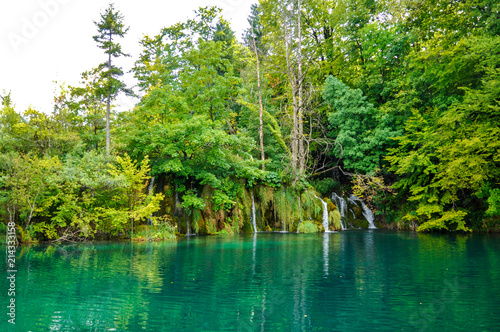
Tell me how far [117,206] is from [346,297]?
13.7 metres

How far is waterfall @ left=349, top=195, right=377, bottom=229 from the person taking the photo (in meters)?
25.8

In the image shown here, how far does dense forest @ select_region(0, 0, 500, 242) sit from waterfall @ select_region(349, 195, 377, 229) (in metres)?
0.47

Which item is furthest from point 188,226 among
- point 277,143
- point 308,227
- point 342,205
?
point 342,205

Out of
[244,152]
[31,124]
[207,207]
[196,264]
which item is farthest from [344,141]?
[31,124]

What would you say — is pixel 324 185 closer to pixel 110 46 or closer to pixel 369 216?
pixel 369 216

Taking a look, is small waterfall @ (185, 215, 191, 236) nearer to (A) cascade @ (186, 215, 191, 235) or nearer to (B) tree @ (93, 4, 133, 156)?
(A) cascade @ (186, 215, 191, 235)

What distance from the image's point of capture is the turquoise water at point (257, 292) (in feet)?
16.4

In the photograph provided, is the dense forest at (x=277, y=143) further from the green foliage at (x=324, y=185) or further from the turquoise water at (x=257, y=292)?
the turquoise water at (x=257, y=292)

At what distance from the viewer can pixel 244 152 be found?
2311cm

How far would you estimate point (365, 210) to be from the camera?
26484 millimetres

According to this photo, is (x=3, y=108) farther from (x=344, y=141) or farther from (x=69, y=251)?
(x=344, y=141)

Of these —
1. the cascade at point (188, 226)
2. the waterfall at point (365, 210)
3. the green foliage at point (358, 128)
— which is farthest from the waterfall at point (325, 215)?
the cascade at point (188, 226)

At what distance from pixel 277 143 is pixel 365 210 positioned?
7977 millimetres

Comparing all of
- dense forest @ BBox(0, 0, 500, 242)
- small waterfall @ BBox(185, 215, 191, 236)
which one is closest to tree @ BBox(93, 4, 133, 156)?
dense forest @ BBox(0, 0, 500, 242)
